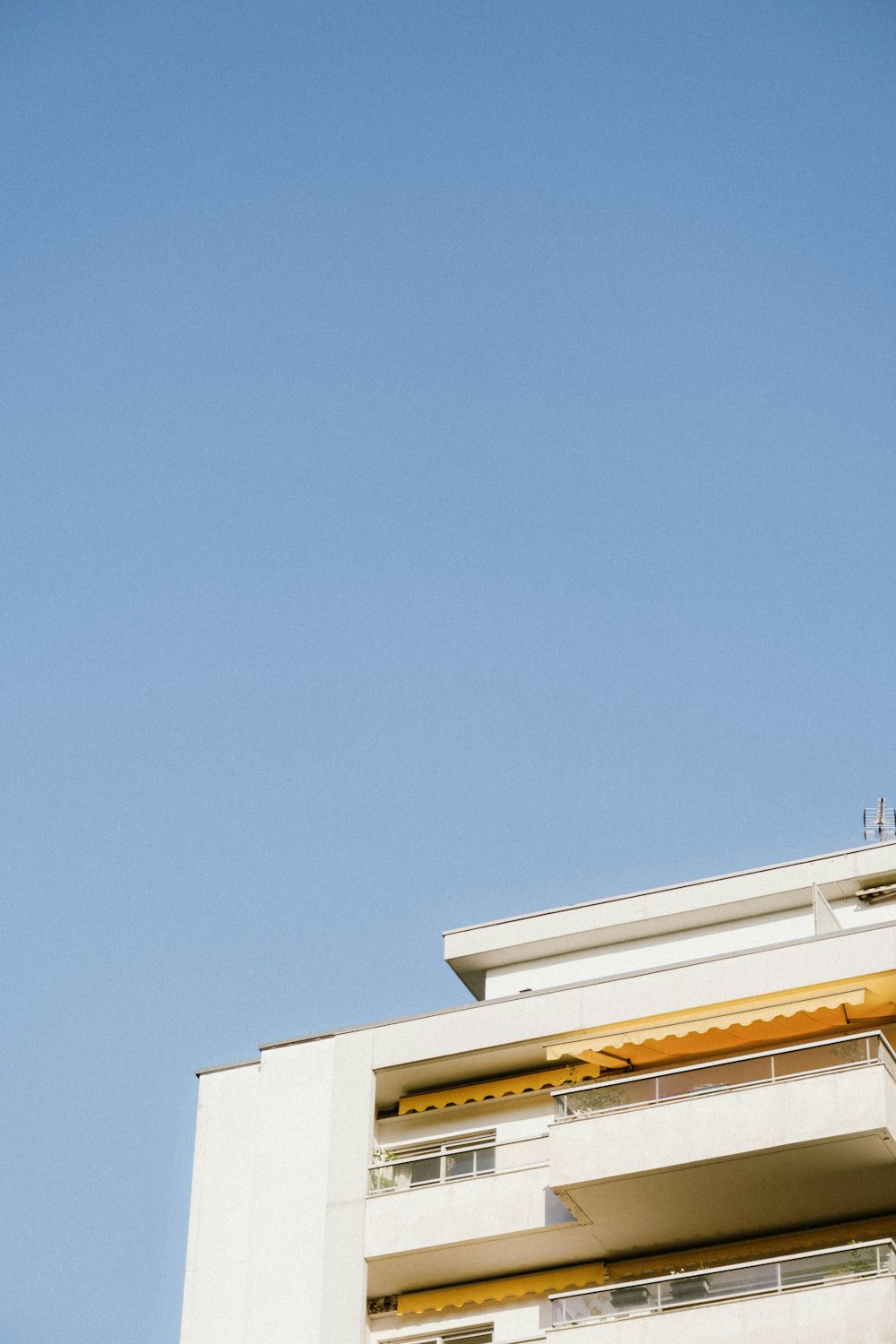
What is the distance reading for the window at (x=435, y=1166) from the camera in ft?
91.4

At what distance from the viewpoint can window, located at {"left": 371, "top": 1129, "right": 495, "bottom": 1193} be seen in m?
27.8

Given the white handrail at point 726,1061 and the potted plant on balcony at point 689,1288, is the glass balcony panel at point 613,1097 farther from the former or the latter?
the potted plant on balcony at point 689,1288

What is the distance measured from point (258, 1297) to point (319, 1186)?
1.66 meters

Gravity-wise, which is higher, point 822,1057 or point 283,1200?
point 822,1057

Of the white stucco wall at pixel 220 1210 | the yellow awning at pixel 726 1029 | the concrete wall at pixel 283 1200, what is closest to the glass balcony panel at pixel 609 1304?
the concrete wall at pixel 283 1200

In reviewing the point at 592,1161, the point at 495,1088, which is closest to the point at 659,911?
the point at 495,1088

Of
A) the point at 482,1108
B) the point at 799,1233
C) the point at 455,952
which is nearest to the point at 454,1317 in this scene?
the point at 482,1108

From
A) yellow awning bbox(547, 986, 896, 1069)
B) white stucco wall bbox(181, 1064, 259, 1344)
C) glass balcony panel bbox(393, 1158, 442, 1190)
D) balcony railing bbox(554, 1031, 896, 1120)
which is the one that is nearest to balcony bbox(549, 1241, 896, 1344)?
balcony railing bbox(554, 1031, 896, 1120)

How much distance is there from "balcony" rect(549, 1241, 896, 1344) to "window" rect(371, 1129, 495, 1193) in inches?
109

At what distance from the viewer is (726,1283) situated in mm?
24484

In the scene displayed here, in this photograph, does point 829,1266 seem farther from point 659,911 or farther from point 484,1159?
point 659,911

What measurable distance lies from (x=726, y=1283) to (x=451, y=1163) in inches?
190

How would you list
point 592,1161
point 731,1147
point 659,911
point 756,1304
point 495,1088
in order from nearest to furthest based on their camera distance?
point 756,1304
point 731,1147
point 592,1161
point 495,1088
point 659,911

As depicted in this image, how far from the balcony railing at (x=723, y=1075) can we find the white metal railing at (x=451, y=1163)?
3.23ft
